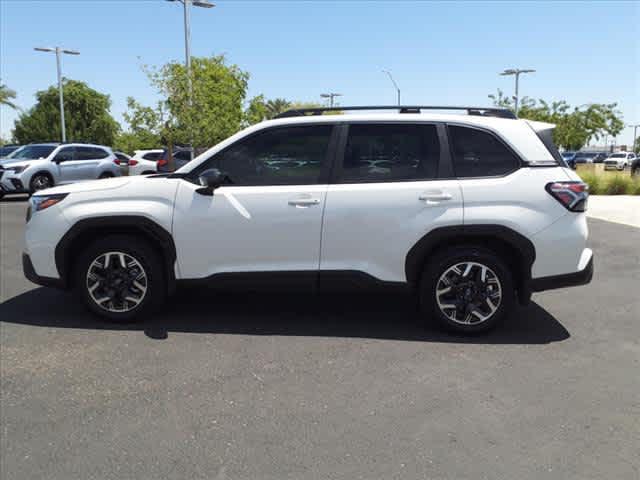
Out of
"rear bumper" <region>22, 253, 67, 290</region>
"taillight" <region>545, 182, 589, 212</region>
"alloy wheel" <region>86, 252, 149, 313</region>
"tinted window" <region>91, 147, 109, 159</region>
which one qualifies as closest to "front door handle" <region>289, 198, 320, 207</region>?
"alloy wheel" <region>86, 252, 149, 313</region>

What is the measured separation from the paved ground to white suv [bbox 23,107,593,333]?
8.12 meters

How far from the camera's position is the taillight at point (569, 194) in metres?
4.46

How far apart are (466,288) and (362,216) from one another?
3.35 feet

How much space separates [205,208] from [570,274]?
2.96 meters

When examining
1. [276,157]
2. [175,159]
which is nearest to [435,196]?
[276,157]

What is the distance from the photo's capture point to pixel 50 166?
1659 cm

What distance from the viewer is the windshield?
1673 centimetres

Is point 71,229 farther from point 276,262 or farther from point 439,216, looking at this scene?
point 439,216

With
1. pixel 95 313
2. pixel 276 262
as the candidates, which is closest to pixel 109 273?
pixel 95 313

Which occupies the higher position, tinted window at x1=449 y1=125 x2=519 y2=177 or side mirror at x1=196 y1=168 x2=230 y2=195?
tinted window at x1=449 y1=125 x2=519 y2=177

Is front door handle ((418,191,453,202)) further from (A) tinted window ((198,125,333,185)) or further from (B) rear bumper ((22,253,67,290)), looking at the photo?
(B) rear bumper ((22,253,67,290))

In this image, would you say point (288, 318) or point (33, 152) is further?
point (33, 152)

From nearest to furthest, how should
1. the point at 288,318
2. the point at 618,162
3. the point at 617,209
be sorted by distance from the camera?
the point at 288,318 → the point at 617,209 → the point at 618,162

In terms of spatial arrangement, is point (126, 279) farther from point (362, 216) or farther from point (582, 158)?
point (582, 158)
